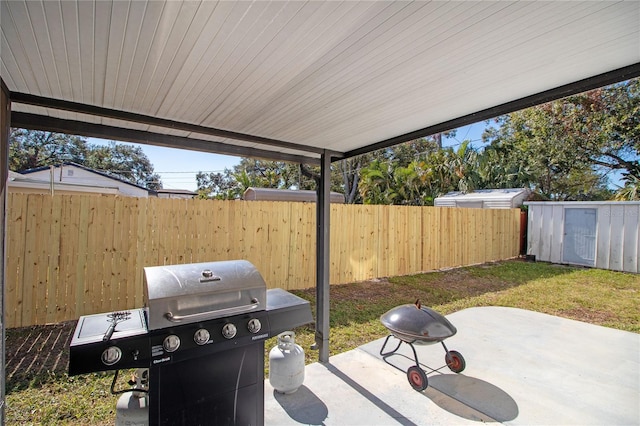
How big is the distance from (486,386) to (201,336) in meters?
2.81

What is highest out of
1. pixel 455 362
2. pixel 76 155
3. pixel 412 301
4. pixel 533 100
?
pixel 76 155

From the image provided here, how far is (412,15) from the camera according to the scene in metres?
1.43

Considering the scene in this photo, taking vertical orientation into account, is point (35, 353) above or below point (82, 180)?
below

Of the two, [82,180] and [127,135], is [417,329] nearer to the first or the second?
[127,135]

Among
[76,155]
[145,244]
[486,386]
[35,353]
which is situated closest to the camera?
[486,386]

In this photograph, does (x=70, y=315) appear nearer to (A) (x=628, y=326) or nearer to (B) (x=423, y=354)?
(B) (x=423, y=354)

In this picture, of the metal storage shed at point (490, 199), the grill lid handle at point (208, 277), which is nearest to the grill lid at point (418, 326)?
the grill lid handle at point (208, 277)

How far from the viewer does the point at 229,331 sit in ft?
6.43

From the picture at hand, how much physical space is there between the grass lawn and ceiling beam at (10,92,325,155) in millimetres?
2452

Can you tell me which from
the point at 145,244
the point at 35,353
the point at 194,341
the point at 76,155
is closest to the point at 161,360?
the point at 194,341

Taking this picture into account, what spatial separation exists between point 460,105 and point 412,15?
1243 millimetres

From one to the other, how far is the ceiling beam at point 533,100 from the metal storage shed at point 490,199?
11.2 m

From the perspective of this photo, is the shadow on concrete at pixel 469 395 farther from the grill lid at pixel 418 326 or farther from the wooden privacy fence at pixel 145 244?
the wooden privacy fence at pixel 145 244

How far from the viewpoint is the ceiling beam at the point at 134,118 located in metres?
2.18
